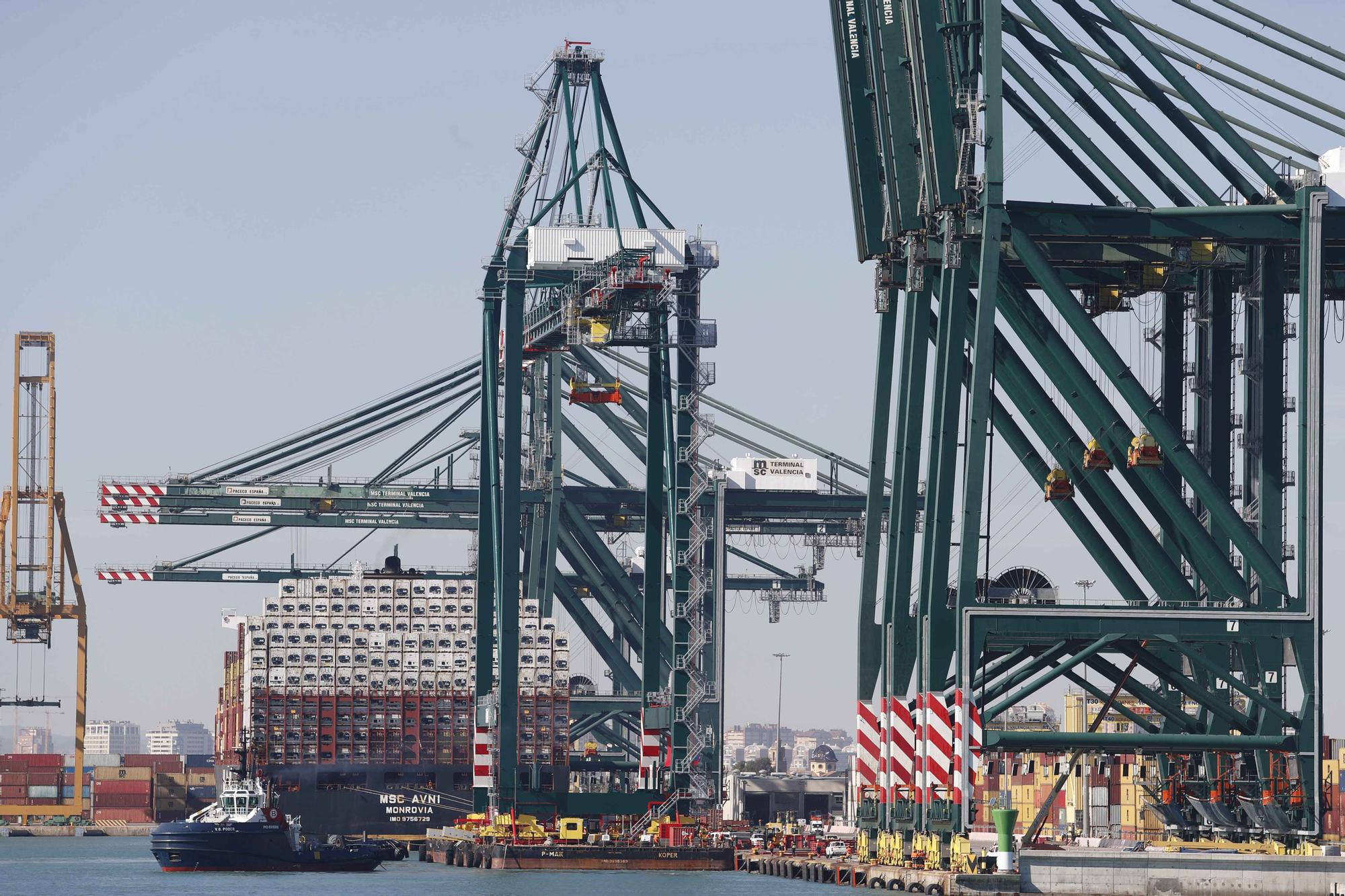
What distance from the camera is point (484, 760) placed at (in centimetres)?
7488

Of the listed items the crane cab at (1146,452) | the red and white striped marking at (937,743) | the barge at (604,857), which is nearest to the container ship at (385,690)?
the barge at (604,857)

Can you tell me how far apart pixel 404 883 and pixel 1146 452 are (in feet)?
87.4

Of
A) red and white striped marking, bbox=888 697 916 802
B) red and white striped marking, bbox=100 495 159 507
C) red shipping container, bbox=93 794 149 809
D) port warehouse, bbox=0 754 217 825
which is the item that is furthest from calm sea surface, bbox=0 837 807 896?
red shipping container, bbox=93 794 149 809

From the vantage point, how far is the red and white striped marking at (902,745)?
5212cm

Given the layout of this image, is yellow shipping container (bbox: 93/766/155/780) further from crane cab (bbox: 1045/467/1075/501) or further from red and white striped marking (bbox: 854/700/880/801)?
crane cab (bbox: 1045/467/1075/501)

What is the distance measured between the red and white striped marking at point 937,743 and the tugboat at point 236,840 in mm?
27834

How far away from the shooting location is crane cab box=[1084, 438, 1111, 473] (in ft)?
161

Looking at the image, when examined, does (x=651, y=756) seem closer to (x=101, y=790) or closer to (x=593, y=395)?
(x=593, y=395)

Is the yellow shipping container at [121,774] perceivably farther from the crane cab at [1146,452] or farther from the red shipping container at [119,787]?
the crane cab at [1146,452]

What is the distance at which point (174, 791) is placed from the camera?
176625mm

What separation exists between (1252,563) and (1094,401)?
463 centimetres

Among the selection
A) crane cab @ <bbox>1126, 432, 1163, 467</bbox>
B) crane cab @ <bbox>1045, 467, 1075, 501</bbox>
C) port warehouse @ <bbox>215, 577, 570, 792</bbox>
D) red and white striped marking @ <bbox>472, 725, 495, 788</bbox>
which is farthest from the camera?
port warehouse @ <bbox>215, 577, 570, 792</bbox>

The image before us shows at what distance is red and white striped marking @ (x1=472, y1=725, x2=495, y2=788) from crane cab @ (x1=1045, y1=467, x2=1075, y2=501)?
29.6 meters

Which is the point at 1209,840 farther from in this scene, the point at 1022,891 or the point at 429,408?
the point at 429,408
